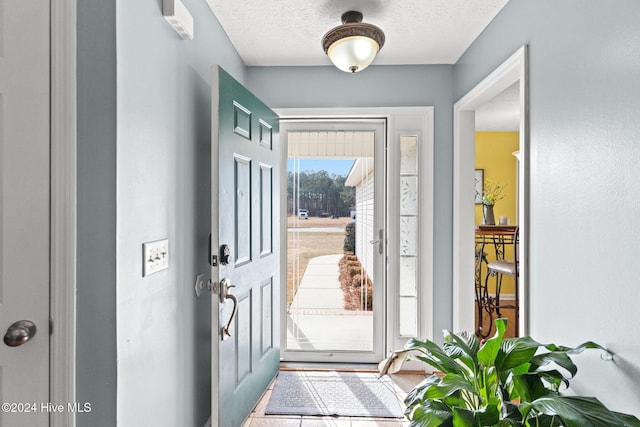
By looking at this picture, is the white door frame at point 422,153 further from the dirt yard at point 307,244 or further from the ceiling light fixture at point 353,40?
the ceiling light fixture at point 353,40

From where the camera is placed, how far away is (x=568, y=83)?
1411 mm

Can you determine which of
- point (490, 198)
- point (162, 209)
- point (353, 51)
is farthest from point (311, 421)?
point (490, 198)

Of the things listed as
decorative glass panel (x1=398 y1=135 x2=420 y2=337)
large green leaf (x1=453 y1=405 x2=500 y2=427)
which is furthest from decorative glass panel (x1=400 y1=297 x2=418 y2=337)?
large green leaf (x1=453 y1=405 x2=500 y2=427)

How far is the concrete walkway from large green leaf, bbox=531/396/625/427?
206 centimetres

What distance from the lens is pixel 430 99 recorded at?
2.80 m

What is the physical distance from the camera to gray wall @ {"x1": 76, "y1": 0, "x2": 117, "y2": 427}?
1.15 meters

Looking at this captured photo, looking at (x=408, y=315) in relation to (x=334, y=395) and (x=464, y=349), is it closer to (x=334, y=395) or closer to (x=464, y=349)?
(x=334, y=395)

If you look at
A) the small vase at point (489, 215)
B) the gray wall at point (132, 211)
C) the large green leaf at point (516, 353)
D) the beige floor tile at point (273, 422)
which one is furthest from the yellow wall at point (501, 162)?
the gray wall at point (132, 211)

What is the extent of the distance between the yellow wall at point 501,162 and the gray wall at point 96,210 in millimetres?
4682

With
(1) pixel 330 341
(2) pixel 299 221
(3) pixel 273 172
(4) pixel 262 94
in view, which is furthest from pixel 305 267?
(4) pixel 262 94

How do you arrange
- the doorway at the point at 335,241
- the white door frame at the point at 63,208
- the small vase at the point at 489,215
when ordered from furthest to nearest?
the small vase at the point at 489,215 → the doorway at the point at 335,241 → the white door frame at the point at 63,208

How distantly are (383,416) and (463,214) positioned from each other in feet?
4.86

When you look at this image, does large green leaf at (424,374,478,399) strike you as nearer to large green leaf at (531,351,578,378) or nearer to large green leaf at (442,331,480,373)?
large green leaf at (442,331,480,373)

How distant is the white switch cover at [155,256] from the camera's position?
1322 mm
